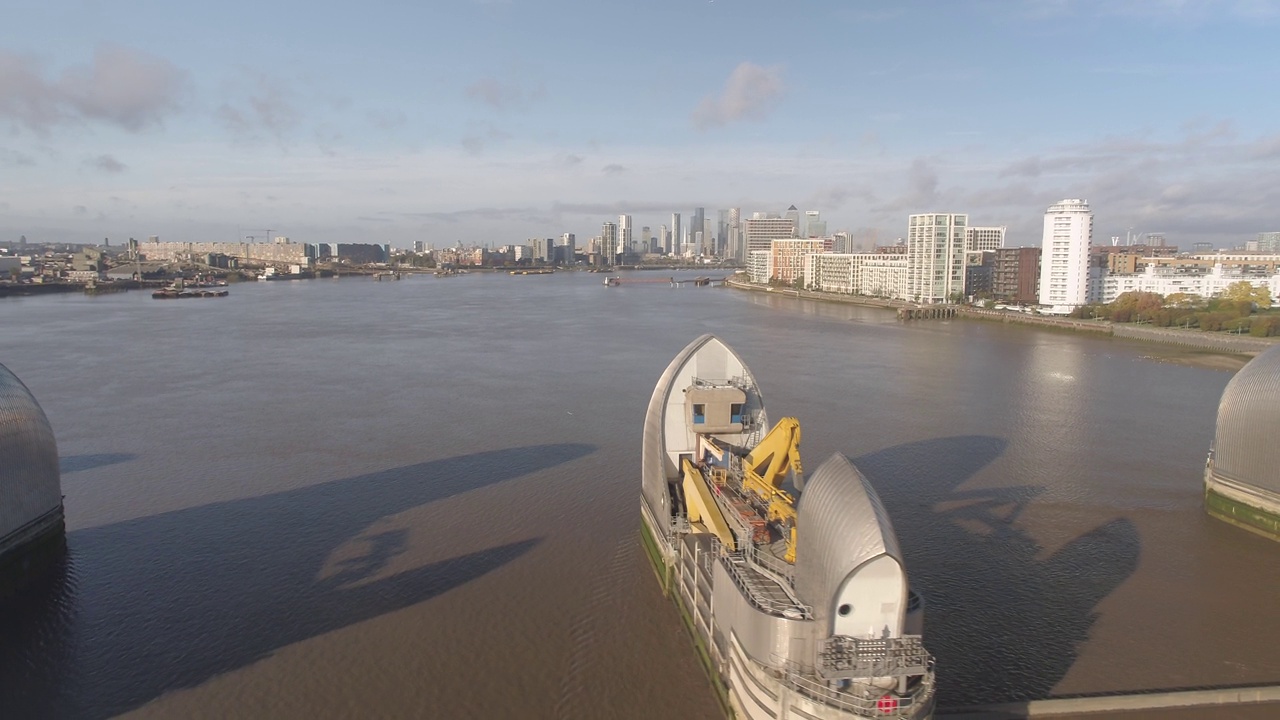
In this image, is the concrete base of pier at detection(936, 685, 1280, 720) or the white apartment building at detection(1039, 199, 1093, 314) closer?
the concrete base of pier at detection(936, 685, 1280, 720)

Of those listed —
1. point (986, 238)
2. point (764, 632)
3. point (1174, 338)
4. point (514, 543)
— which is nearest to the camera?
point (764, 632)

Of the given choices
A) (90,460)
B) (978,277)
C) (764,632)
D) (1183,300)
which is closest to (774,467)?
(764,632)

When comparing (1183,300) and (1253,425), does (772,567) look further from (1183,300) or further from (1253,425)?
(1183,300)

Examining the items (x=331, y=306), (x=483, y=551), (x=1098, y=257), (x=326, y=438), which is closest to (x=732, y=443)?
(x=483, y=551)

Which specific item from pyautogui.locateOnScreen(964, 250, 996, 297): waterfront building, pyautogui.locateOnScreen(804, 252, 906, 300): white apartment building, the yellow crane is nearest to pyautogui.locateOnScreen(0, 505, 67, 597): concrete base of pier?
the yellow crane

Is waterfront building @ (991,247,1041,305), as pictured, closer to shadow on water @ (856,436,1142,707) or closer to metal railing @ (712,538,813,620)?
shadow on water @ (856,436,1142,707)

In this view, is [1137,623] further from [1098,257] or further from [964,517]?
[1098,257]
